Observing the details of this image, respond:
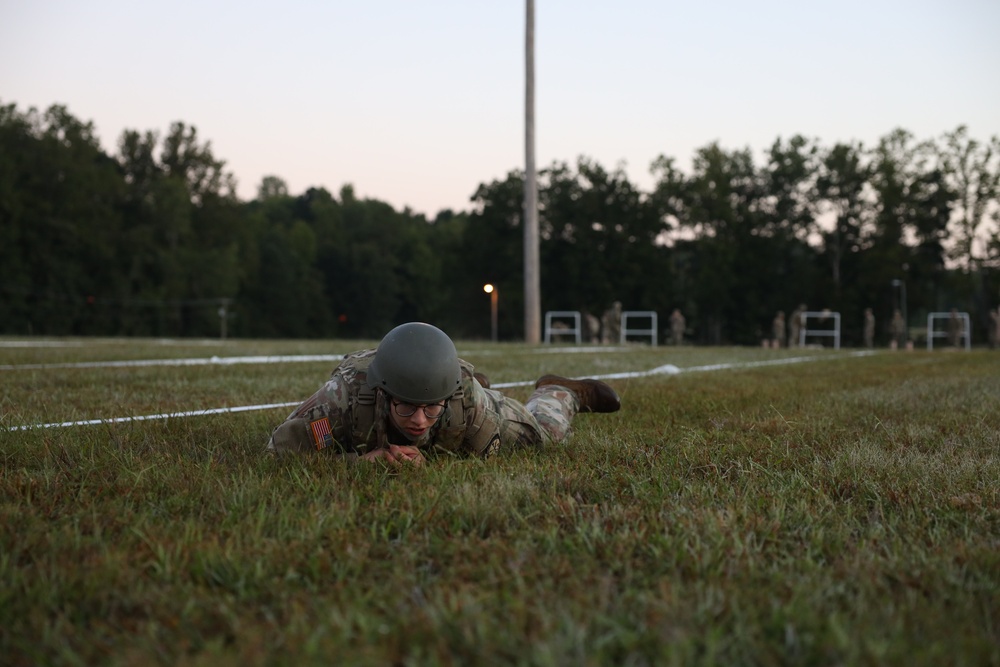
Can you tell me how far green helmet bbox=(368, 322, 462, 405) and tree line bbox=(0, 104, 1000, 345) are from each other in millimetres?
52619

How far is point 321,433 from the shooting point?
374 centimetres

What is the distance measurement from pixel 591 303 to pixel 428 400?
53.6 m

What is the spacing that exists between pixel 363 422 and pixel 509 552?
1.66m

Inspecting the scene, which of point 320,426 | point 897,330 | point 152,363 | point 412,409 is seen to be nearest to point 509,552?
point 412,409

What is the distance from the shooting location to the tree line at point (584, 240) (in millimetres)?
53469

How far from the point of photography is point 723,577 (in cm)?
215

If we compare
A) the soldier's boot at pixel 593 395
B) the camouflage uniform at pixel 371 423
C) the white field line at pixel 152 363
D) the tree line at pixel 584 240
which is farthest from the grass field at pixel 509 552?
the tree line at pixel 584 240

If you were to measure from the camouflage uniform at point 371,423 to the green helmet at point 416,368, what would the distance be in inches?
5.2

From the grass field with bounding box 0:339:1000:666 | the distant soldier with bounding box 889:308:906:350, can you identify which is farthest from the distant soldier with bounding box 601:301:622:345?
the grass field with bounding box 0:339:1000:666

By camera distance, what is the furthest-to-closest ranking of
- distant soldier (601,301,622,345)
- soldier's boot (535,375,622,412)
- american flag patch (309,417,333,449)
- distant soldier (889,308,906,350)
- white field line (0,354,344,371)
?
distant soldier (889,308,906,350), distant soldier (601,301,622,345), white field line (0,354,344,371), soldier's boot (535,375,622,412), american flag patch (309,417,333,449)

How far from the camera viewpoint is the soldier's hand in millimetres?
3590

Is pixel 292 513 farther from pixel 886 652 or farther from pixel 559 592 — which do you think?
pixel 886 652

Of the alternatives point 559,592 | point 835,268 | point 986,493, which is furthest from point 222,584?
point 835,268

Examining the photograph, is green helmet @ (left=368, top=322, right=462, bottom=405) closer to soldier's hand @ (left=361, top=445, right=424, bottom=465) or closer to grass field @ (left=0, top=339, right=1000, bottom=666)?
soldier's hand @ (left=361, top=445, right=424, bottom=465)
